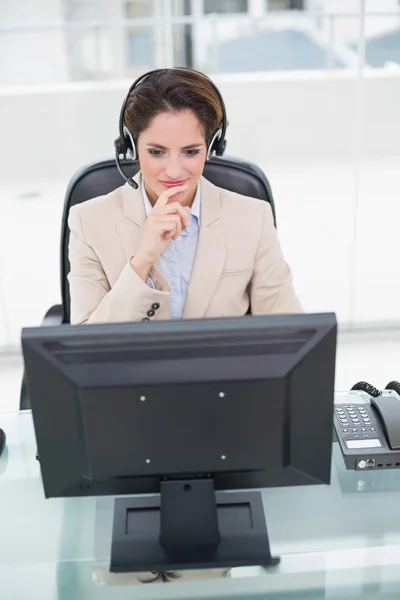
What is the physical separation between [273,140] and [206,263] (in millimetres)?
1646

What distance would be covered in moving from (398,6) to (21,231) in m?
1.81

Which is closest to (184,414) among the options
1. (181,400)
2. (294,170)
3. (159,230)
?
(181,400)

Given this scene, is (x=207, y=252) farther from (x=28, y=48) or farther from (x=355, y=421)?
(x=28, y=48)

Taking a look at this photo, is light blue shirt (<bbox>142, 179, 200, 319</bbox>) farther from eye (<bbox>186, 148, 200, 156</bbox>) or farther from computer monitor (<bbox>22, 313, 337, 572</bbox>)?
computer monitor (<bbox>22, 313, 337, 572</bbox>)

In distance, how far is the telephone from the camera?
4.02 ft

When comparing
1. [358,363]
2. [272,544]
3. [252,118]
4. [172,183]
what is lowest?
[358,363]

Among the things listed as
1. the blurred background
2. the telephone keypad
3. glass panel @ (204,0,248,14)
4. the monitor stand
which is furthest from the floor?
glass panel @ (204,0,248,14)

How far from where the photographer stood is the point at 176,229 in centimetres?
149

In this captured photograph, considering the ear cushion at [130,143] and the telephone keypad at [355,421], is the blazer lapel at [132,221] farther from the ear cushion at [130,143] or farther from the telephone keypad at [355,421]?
the telephone keypad at [355,421]

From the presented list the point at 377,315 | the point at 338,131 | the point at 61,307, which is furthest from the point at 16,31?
the point at 377,315

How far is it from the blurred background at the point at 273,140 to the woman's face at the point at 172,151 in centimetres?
134

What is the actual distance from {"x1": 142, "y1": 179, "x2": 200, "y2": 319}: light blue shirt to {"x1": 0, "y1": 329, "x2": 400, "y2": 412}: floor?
45.1 inches

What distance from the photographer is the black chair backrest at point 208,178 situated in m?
1.70

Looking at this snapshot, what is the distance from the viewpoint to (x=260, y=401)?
98 centimetres
